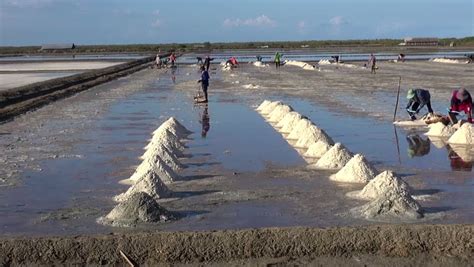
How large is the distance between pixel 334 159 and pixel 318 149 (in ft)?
3.36

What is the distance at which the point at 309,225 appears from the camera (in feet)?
19.9

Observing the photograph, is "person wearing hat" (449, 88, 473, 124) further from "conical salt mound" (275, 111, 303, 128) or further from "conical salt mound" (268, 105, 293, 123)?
"conical salt mound" (268, 105, 293, 123)

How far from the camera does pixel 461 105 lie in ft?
40.1

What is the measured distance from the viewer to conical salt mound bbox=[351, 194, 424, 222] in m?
6.20

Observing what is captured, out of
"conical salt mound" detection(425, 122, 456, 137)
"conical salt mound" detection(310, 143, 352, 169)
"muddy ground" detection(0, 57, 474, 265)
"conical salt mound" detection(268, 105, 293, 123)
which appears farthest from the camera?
"conical salt mound" detection(268, 105, 293, 123)

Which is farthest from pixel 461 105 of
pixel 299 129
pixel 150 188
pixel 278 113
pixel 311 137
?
pixel 150 188

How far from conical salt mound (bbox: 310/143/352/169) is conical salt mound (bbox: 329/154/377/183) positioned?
2.11 feet

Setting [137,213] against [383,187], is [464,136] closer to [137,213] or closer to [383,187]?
[383,187]

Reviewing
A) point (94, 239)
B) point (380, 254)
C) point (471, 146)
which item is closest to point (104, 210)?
point (94, 239)

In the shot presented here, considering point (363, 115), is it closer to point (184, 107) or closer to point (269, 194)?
point (184, 107)

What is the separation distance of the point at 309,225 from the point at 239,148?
4812 millimetres

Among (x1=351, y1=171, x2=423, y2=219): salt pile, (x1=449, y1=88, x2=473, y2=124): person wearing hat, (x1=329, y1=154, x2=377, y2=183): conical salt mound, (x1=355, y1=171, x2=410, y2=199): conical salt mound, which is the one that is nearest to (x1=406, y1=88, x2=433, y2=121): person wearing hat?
(x1=449, y1=88, x2=473, y2=124): person wearing hat

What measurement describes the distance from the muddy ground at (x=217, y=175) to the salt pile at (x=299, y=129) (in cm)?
35

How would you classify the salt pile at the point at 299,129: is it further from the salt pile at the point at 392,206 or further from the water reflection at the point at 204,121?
the salt pile at the point at 392,206
